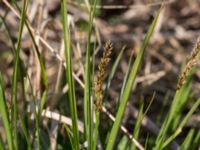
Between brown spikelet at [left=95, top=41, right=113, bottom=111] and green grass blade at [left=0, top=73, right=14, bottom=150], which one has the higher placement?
brown spikelet at [left=95, top=41, right=113, bottom=111]

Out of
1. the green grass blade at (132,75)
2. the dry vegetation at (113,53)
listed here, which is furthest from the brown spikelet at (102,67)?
the dry vegetation at (113,53)

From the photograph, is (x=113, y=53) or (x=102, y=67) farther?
(x=113, y=53)

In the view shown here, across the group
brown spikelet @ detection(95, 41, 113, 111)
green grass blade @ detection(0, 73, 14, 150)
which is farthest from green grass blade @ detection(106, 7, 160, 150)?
green grass blade @ detection(0, 73, 14, 150)

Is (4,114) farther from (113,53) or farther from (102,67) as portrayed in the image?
(113,53)

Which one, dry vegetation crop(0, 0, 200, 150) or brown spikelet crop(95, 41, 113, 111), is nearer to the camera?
brown spikelet crop(95, 41, 113, 111)

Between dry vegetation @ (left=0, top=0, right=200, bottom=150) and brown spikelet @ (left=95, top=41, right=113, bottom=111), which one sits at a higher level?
brown spikelet @ (left=95, top=41, right=113, bottom=111)

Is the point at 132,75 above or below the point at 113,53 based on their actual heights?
above

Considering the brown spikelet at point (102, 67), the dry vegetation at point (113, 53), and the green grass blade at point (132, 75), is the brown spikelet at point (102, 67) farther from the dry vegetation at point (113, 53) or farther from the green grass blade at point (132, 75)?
the dry vegetation at point (113, 53)

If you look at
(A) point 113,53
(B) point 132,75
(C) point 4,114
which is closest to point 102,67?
(B) point 132,75

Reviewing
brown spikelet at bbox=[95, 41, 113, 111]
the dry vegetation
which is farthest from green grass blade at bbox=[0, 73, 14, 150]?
the dry vegetation

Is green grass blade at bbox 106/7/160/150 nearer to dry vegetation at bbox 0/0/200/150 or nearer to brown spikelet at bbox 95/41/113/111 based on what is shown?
brown spikelet at bbox 95/41/113/111

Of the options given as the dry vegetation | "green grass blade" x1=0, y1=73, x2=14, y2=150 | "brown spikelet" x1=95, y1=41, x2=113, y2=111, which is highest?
"brown spikelet" x1=95, y1=41, x2=113, y2=111
